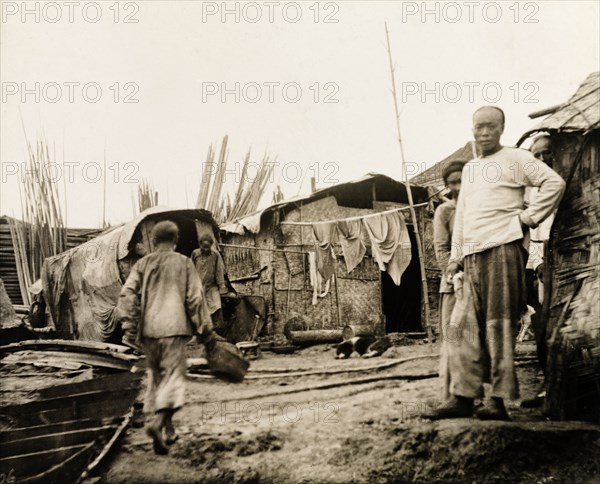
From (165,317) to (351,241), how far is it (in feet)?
26.0

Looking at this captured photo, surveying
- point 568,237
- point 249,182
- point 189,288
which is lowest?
point 189,288

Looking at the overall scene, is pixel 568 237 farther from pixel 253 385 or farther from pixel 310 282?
pixel 310 282

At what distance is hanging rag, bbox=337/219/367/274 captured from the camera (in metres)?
11.7

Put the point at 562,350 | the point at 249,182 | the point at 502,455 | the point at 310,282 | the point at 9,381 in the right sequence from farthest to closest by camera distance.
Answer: the point at 249,182, the point at 310,282, the point at 9,381, the point at 562,350, the point at 502,455

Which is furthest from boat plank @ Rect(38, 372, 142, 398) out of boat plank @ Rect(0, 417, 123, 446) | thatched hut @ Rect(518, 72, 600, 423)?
thatched hut @ Rect(518, 72, 600, 423)

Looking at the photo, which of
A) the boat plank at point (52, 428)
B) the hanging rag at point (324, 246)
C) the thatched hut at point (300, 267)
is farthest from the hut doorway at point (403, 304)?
the boat plank at point (52, 428)

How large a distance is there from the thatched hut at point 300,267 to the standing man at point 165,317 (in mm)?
7415

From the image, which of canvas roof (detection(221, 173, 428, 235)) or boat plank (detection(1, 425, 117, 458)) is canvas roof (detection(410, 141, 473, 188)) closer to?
canvas roof (detection(221, 173, 428, 235))

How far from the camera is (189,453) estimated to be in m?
3.80

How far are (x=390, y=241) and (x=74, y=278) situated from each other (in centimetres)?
601

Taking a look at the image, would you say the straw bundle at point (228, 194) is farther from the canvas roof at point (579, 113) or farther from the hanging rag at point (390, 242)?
the canvas roof at point (579, 113)

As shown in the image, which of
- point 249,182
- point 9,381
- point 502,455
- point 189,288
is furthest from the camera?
point 249,182

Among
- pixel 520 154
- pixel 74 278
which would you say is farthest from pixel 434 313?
pixel 520 154

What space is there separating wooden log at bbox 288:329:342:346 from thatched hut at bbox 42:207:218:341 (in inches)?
94.5
